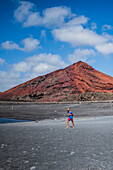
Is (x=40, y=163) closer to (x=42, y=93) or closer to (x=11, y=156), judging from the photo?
(x=11, y=156)

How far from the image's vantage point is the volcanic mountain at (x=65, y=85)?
6220 centimetres

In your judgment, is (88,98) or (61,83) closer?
(88,98)

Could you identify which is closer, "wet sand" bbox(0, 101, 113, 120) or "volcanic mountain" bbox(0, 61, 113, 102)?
"wet sand" bbox(0, 101, 113, 120)

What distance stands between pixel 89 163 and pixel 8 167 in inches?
78.0

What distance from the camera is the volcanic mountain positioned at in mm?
62197

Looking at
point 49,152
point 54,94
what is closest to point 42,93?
point 54,94

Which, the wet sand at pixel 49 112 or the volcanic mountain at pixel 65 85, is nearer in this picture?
the wet sand at pixel 49 112

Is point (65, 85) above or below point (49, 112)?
above

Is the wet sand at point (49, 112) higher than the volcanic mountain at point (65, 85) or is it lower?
lower

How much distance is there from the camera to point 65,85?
6531 centimetres

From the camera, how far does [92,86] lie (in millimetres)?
67938

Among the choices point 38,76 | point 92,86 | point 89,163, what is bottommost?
point 89,163

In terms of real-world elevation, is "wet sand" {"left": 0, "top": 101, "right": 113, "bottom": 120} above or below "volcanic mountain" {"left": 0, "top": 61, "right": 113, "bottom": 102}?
below

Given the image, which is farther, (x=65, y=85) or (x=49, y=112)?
(x=65, y=85)
